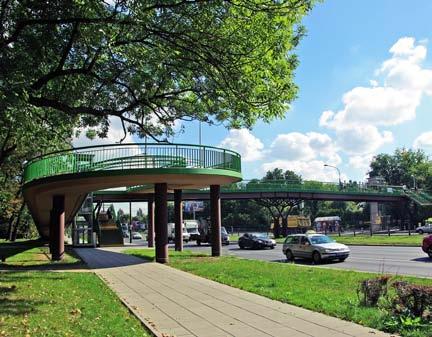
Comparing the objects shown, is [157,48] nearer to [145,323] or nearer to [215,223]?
[145,323]

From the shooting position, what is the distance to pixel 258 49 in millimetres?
10594

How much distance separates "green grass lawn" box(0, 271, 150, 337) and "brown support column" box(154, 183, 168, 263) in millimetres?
9742

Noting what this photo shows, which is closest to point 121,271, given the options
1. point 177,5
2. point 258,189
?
point 177,5

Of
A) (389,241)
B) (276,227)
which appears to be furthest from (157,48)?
(276,227)

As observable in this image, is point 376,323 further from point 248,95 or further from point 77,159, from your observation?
point 77,159

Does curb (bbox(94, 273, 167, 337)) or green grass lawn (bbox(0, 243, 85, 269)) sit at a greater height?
curb (bbox(94, 273, 167, 337))

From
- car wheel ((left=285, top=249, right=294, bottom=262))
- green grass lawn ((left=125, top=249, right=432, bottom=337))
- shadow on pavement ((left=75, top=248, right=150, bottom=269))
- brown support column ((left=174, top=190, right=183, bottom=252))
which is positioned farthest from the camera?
brown support column ((left=174, top=190, right=183, bottom=252))

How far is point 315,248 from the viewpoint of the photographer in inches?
984

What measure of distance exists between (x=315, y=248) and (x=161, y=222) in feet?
25.3

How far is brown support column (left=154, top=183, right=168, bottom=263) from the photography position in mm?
24391

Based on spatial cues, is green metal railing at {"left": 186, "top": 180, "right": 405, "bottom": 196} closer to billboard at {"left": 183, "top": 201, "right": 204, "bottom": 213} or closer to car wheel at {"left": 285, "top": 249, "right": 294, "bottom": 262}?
car wheel at {"left": 285, "top": 249, "right": 294, "bottom": 262}

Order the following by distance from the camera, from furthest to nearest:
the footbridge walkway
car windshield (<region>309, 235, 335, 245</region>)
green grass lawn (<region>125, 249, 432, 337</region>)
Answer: the footbridge walkway < car windshield (<region>309, 235, 335, 245</region>) < green grass lawn (<region>125, 249, 432, 337</region>)

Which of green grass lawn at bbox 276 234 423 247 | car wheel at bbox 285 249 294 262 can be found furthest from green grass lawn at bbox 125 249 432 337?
green grass lawn at bbox 276 234 423 247

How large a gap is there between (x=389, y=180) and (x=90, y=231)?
9738cm
